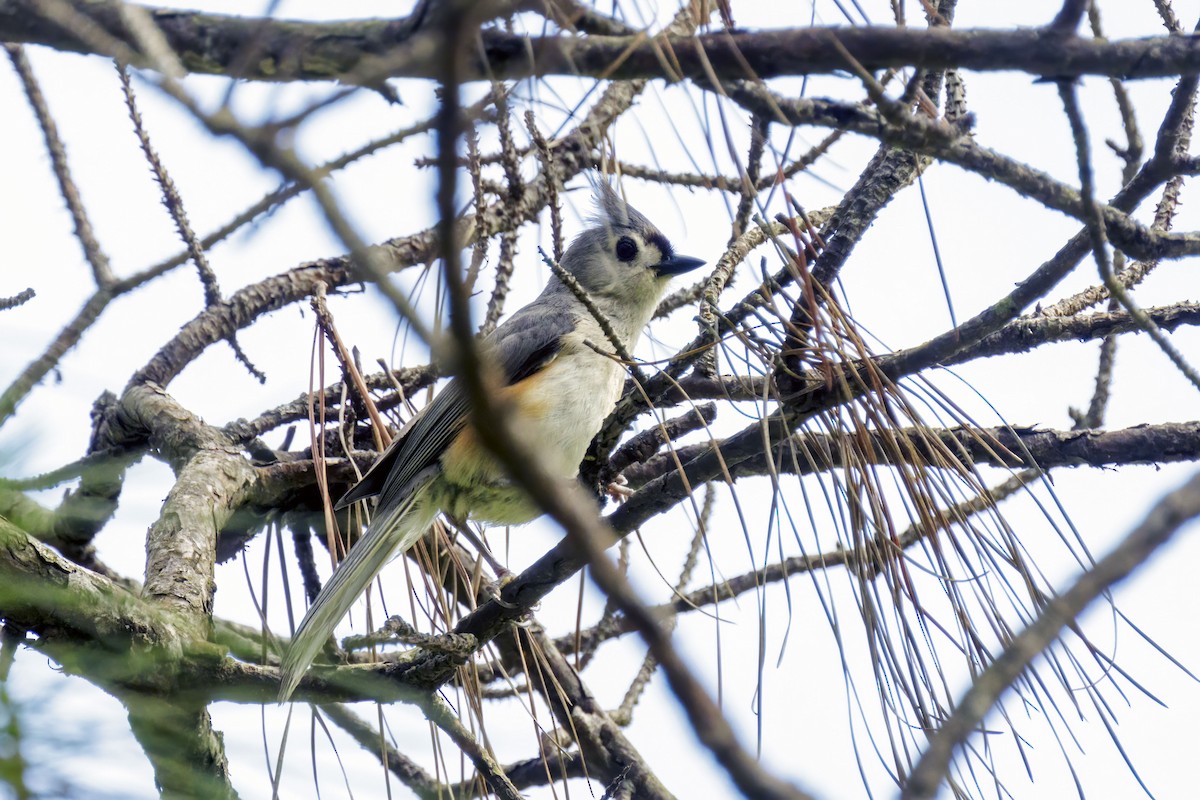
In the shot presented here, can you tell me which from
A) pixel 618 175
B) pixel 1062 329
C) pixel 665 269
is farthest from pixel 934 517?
pixel 665 269

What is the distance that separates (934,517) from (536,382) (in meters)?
2.46

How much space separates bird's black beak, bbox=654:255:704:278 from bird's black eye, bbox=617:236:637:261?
0.57 ft

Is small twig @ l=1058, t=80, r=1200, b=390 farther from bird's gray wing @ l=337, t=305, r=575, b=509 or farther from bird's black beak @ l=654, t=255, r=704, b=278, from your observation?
bird's black beak @ l=654, t=255, r=704, b=278

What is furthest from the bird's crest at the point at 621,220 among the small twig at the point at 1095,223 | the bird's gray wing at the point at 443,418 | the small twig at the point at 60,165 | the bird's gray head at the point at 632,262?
the small twig at the point at 1095,223

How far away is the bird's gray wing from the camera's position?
4355 mm

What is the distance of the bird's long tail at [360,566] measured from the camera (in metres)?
3.42

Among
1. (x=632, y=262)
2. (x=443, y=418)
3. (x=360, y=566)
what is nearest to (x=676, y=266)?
(x=632, y=262)

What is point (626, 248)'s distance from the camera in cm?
601

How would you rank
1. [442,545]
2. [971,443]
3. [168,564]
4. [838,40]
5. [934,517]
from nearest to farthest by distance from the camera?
[838,40] < [934,517] < [168,564] < [971,443] < [442,545]

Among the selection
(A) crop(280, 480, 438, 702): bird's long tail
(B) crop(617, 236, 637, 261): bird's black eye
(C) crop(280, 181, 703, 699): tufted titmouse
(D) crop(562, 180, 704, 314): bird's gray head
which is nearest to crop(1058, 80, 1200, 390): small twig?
(C) crop(280, 181, 703, 699): tufted titmouse

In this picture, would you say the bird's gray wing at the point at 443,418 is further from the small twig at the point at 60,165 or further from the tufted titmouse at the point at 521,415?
the small twig at the point at 60,165

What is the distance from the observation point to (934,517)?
277 cm

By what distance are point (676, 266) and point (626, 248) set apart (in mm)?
346

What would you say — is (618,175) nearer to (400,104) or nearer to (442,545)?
(400,104)
